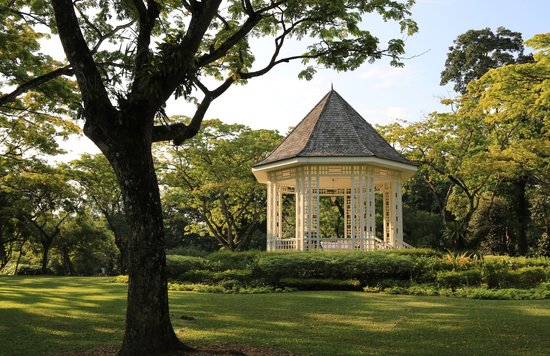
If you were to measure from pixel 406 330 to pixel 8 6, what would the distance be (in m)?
11.2

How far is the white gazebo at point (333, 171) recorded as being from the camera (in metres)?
18.8

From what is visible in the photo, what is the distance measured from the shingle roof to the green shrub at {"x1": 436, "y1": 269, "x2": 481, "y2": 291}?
550 centimetres

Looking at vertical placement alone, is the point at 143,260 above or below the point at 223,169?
below

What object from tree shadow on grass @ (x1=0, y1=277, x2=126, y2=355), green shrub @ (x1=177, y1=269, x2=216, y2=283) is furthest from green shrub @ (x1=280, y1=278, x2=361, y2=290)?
tree shadow on grass @ (x1=0, y1=277, x2=126, y2=355)

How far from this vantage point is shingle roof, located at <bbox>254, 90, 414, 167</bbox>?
1903cm

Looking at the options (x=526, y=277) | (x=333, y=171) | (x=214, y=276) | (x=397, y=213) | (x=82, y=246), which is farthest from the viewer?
(x=82, y=246)

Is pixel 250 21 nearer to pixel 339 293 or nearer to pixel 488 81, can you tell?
pixel 339 293

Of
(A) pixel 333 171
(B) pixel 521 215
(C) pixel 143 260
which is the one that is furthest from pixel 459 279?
(B) pixel 521 215

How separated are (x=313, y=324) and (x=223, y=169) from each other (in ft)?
62.2

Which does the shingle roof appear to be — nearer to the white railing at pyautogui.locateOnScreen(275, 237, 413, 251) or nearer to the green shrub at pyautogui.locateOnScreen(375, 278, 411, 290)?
the white railing at pyautogui.locateOnScreen(275, 237, 413, 251)

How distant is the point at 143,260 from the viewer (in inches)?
247

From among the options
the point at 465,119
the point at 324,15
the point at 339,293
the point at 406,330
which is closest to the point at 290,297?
the point at 339,293

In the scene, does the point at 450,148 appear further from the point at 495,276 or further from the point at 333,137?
the point at 495,276

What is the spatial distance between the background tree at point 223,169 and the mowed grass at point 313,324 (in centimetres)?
1455
